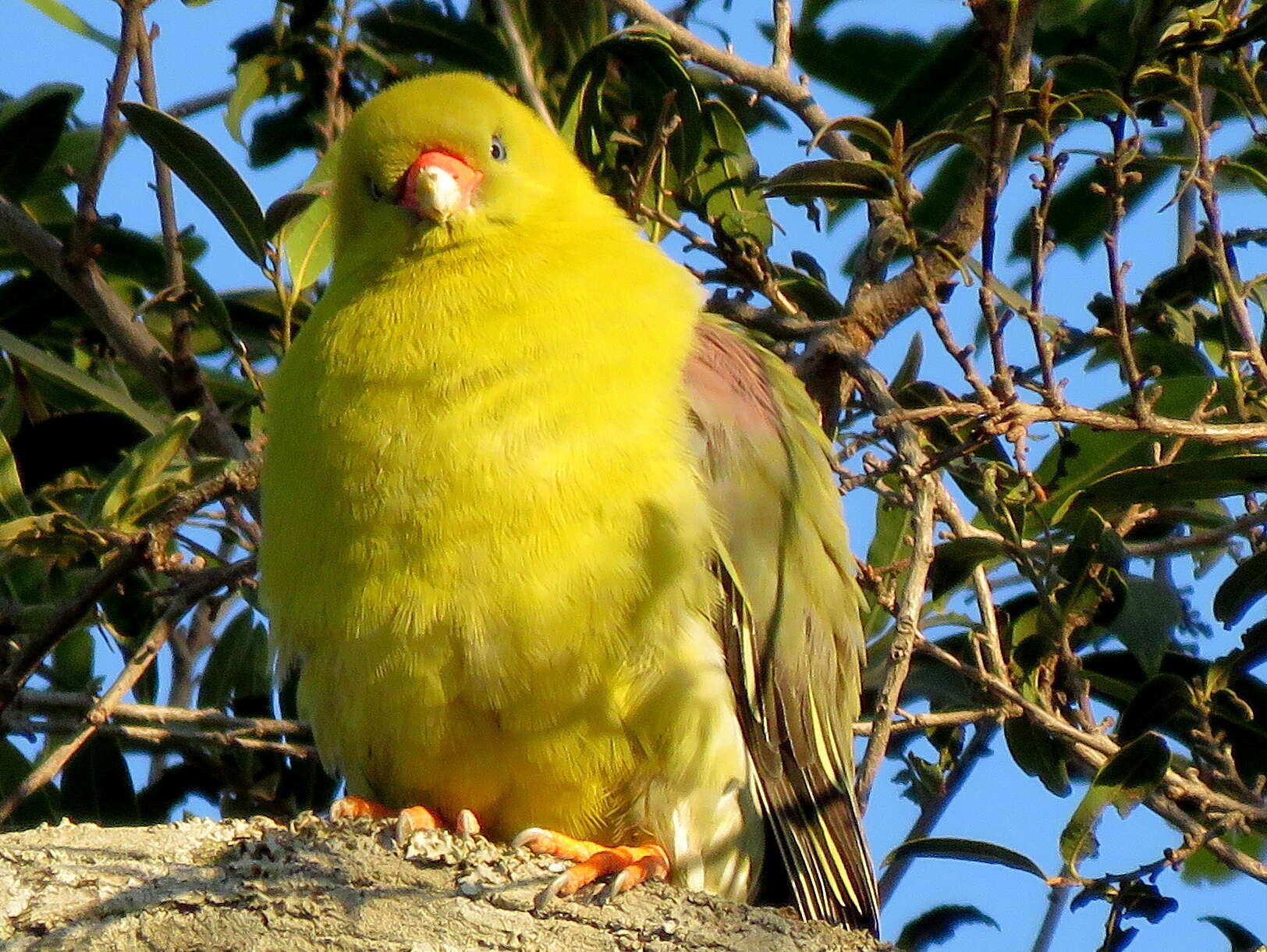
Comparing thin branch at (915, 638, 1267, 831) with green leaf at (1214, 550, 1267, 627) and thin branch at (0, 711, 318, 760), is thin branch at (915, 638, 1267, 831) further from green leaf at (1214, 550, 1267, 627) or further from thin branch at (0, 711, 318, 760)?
thin branch at (0, 711, 318, 760)

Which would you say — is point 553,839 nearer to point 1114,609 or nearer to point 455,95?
point 1114,609

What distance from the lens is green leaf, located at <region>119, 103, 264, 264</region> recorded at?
133 inches

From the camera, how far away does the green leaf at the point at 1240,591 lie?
3.25m

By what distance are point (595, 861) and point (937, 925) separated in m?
0.90

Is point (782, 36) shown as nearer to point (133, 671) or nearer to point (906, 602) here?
point (906, 602)

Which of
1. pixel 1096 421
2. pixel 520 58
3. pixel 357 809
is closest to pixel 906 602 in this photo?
pixel 1096 421

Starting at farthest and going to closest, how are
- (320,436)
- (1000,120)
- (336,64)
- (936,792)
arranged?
(336,64) → (936,792) → (320,436) → (1000,120)

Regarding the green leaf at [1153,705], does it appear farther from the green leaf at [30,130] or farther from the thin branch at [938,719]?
the green leaf at [30,130]

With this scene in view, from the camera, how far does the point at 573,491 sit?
293 centimetres

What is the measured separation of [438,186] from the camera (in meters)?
3.40

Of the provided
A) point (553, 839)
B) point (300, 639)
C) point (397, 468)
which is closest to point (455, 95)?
point (397, 468)

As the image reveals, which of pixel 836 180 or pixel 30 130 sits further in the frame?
pixel 30 130

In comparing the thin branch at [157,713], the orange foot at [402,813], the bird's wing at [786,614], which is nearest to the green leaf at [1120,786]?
the bird's wing at [786,614]

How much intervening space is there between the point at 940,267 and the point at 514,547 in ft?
3.75
